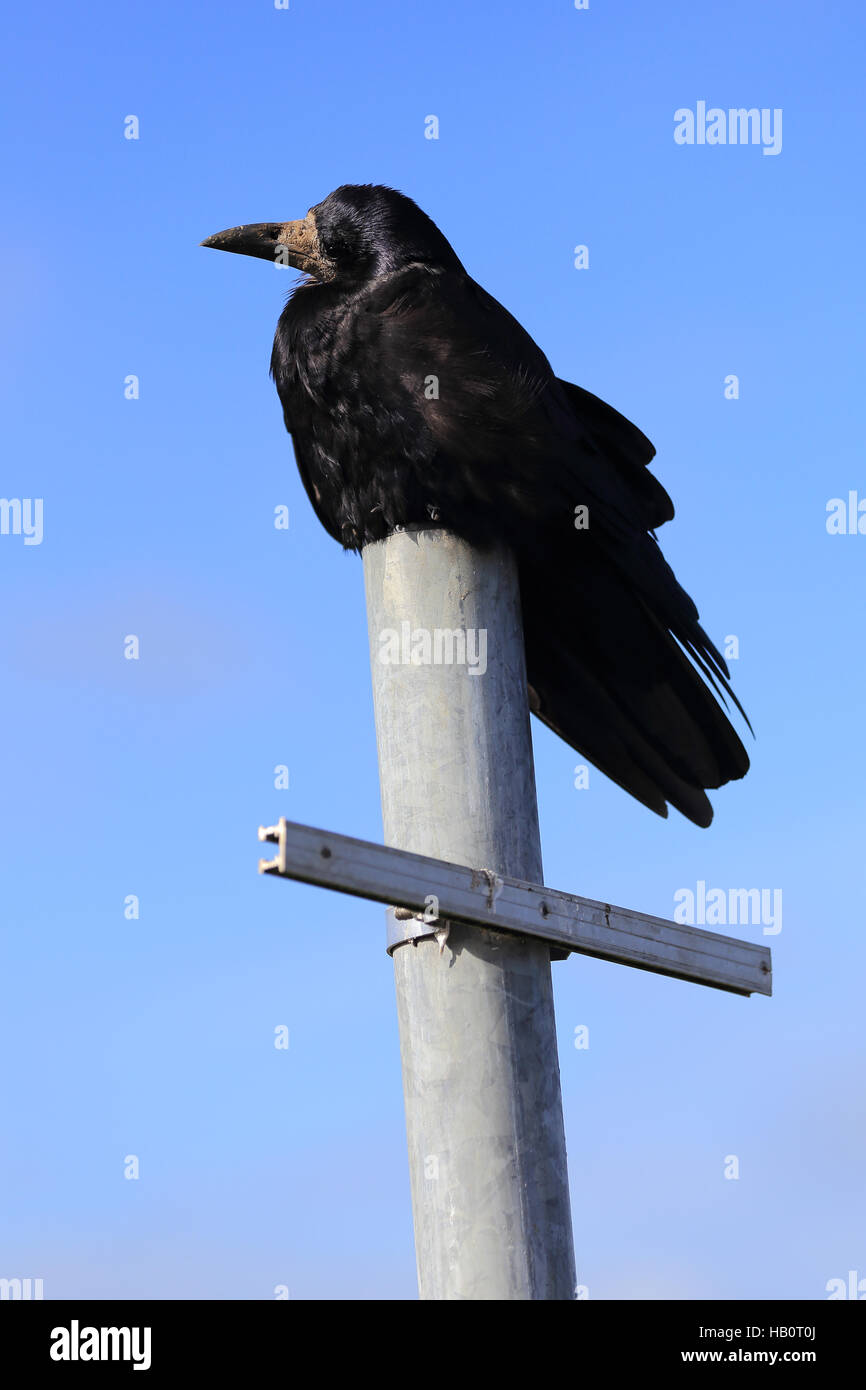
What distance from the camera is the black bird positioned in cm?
401

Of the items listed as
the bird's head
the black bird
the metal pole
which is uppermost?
the bird's head

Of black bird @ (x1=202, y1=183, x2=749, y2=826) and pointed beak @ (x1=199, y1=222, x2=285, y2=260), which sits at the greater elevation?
pointed beak @ (x1=199, y1=222, x2=285, y2=260)

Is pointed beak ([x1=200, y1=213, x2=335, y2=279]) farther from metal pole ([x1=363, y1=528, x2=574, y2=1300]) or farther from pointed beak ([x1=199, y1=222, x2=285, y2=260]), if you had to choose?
metal pole ([x1=363, y1=528, x2=574, y2=1300])

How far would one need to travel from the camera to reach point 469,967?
3.29 m

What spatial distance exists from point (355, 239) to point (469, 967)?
7.64ft

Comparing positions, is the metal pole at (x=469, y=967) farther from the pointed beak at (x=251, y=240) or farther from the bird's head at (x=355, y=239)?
the pointed beak at (x=251, y=240)

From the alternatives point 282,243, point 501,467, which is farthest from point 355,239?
point 501,467

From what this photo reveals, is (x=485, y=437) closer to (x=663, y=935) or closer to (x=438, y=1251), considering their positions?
(x=663, y=935)

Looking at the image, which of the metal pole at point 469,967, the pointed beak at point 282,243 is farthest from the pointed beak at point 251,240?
the metal pole at point 469,967

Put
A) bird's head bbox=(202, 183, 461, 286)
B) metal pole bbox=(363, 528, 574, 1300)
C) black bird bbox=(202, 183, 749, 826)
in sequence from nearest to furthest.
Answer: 1. metal pole bbox=(363, 528, 574, 1300)
2. black bird bbox=(202, 183, 749, 826)
3. bird's head bbox=(202, 183, 461, 286)

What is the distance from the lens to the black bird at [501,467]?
4008 mm

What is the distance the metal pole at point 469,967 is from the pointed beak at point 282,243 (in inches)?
50.4

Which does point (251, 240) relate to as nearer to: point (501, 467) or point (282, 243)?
point (282, 243)

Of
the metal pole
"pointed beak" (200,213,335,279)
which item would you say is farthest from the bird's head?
the metal pole
